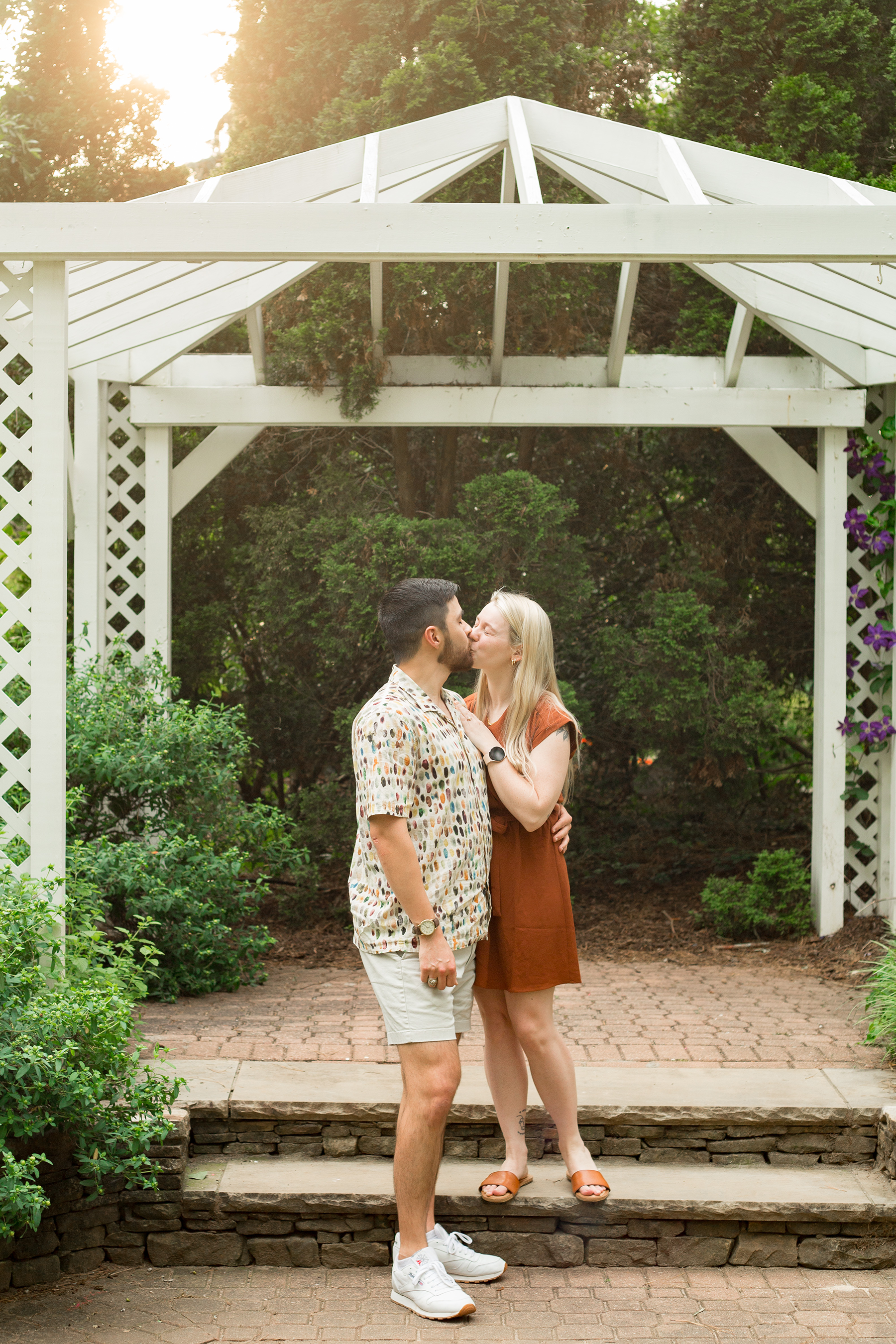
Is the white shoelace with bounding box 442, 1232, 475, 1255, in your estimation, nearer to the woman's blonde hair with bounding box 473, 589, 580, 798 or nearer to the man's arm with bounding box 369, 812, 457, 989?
the man's arm with bounding box 369, 812, 457, 989

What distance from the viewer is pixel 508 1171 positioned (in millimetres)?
3443

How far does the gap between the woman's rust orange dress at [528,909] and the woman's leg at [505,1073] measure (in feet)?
0.32

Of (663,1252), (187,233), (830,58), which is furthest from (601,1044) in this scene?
(830,58)

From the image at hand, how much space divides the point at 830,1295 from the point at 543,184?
6332 mm

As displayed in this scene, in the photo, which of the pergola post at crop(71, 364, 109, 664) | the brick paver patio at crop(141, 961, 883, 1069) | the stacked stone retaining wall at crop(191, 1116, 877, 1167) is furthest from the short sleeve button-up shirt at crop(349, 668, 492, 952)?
the pergola post at crop(71, 364, 109, 664)

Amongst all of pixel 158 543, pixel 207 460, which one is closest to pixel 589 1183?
pixel 158 543

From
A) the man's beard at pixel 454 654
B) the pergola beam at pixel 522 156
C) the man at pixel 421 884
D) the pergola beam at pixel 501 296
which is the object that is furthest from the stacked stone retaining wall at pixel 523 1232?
the pergola beam at pixel 501 296

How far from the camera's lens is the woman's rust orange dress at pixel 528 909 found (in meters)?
3.26

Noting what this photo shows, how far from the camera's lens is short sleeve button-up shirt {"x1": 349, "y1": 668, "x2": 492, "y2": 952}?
2.95 m

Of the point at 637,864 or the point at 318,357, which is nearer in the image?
the point at 318,357

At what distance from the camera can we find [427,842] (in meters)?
3.03

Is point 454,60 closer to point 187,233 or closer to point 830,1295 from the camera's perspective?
point 187,233

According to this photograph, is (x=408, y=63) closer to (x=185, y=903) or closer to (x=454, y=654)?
(x=185, y=903)

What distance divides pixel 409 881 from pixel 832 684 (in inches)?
172
